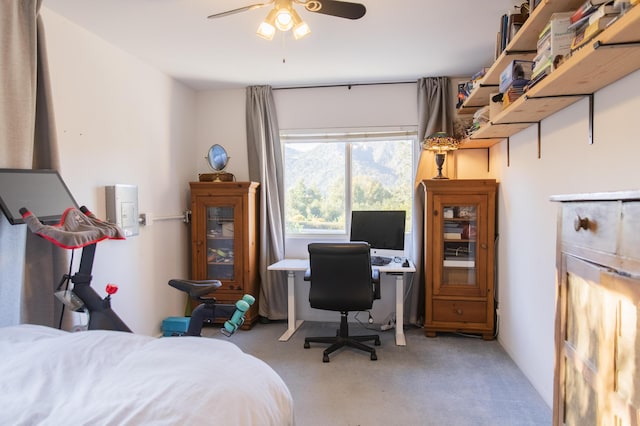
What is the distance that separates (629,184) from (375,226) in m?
2.22

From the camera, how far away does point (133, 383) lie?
96cm

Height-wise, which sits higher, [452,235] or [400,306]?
[452,235]

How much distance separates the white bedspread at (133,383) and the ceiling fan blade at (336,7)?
1582 mm

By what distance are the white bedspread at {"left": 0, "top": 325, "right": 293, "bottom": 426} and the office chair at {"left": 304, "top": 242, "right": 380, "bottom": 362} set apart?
1.65m

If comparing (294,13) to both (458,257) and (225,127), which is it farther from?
(458,257)

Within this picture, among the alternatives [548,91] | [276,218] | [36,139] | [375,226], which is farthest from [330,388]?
[36,139]

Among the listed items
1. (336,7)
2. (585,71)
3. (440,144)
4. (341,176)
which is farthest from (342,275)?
(585,71)

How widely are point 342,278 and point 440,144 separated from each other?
1.55m

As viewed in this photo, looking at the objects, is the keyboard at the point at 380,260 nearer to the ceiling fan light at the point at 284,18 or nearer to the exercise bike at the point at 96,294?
the exercise bike at the point at 96,294

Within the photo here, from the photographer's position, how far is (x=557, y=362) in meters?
1.21

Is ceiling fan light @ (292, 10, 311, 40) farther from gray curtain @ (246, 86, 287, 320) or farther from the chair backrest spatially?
gray curtain @ (246, 86, 287, 320)

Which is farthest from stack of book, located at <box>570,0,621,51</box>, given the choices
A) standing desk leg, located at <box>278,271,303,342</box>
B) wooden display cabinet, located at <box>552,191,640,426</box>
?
standing desk leg, located at <box>278,271,303,342</box>

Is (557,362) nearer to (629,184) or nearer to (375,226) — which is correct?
(629,184)

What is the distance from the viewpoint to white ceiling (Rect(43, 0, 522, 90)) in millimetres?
2303
